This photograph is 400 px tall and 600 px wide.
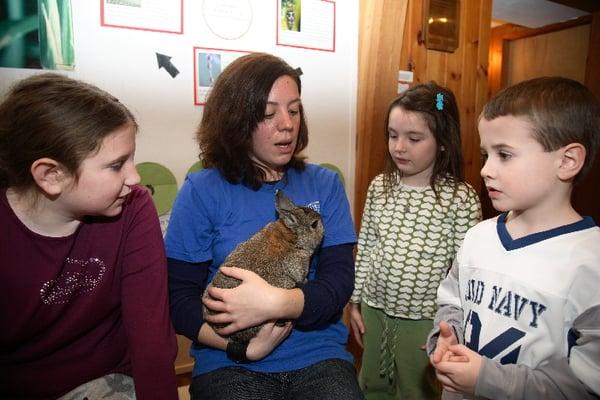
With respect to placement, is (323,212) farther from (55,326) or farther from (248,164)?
(55,326)

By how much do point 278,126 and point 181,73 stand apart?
1.01 m

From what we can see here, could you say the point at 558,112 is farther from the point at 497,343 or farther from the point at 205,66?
the point at 205,66

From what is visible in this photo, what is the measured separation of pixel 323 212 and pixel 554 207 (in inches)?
29.2

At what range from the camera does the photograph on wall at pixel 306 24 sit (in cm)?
244

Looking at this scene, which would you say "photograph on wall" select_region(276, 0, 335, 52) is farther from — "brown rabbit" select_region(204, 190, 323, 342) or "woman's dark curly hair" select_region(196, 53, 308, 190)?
"brown rabbit" select_region(204, 190, 323, 342)

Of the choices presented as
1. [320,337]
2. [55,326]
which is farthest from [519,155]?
[55,326]

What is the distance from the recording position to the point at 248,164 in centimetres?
151

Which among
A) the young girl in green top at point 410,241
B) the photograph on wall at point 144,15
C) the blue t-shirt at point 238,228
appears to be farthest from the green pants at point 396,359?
the photograph on wall at point 144,15

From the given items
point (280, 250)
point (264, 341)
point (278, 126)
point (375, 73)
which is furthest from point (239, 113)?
point (375, 73)

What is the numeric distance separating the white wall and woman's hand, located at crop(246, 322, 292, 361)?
125cm

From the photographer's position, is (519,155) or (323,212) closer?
(519,155)

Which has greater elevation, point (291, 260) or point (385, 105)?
point (385, 105)

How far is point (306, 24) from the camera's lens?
251 cm

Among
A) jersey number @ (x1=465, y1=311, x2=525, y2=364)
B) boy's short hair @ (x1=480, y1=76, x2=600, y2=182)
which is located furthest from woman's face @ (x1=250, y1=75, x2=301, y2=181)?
jersey number @ (x1=465, y1=311, x2=525, y2=364)
